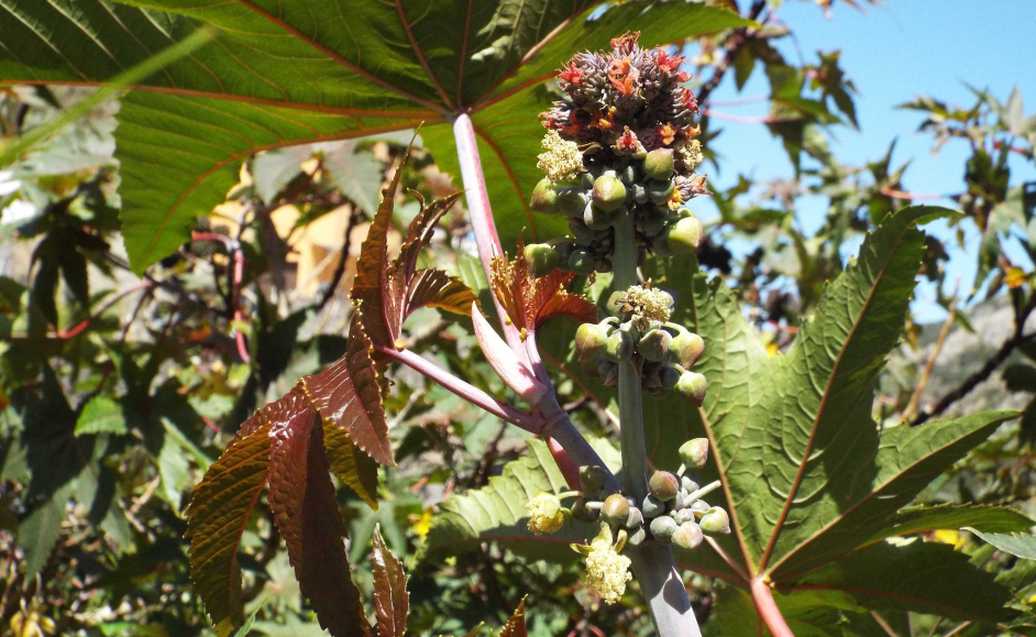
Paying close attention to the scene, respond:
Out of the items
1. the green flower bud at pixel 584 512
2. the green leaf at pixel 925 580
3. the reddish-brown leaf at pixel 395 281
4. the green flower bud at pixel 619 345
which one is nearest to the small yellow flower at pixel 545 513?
the green flower bud at pixel 584 512

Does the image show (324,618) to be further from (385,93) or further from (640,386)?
(385,93)

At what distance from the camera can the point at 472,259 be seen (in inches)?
46.0

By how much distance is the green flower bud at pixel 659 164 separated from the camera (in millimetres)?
660

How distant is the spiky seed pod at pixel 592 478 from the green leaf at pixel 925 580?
495mm

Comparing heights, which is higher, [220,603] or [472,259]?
[472,259]

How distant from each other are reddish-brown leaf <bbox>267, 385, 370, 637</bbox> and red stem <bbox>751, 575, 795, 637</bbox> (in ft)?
1.40

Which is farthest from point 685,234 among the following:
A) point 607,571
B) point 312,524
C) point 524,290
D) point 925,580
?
point 925,580

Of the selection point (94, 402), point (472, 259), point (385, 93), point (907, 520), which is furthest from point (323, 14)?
point (94, 402)

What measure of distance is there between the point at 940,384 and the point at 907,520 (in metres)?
4.51

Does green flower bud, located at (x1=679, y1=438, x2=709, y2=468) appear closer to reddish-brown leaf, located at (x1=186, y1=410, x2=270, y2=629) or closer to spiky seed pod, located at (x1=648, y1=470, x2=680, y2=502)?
spiky seed pod, located at (x1=648, y1=470, x2=680, y2=502)

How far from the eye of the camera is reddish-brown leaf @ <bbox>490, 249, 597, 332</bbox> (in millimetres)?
769

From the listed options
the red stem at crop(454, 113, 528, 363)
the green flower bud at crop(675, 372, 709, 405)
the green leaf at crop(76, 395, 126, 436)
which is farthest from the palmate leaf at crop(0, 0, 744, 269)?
the green leaf at crop(76, 395, 126, 436)

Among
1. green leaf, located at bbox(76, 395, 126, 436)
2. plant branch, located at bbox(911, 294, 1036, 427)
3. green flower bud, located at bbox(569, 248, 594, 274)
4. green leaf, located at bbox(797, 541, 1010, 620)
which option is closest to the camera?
green flower bud, located at bbox(569, 248, 594, 274)

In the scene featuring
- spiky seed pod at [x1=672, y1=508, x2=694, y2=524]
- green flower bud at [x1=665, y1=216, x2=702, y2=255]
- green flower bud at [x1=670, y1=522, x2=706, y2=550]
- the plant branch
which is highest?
the plant branch
